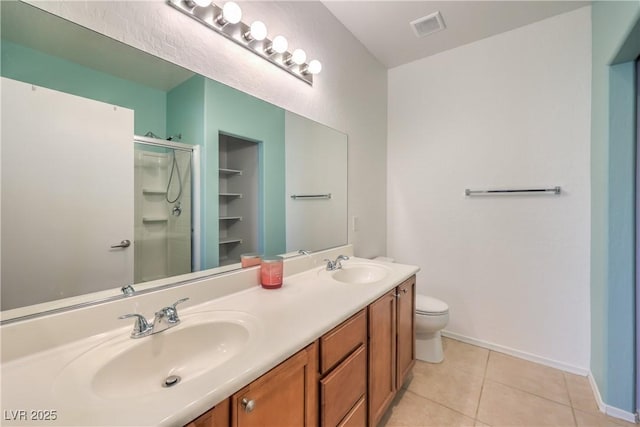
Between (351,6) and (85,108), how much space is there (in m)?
1.73

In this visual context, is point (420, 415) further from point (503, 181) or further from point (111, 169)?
point (111, 169)

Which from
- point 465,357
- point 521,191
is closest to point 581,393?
point 465,357

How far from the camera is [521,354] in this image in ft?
6.64

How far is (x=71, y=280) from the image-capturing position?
82 centimetres

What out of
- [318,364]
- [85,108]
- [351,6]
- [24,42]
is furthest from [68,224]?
[351,6]

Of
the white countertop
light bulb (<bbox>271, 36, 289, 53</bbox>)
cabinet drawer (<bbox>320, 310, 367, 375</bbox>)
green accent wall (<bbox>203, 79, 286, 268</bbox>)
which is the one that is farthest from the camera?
light bulb (<bbox>271, 36, 289, 53</bbox>)

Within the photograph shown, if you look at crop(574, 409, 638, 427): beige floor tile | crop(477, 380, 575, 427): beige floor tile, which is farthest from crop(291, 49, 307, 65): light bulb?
crop(574, 409, 638, 427): beige floor tile

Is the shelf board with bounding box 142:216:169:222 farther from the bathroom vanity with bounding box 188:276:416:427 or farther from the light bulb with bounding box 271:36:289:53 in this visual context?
the light bulb with bounding box 271:36:289:53

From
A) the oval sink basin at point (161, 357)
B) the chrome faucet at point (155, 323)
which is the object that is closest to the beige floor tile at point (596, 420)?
the oval sink basin at point (161, 357)

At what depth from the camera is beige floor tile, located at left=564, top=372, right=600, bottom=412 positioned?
154 cm

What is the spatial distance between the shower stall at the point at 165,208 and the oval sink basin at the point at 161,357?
26cm

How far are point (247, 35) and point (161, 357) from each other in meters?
1.38

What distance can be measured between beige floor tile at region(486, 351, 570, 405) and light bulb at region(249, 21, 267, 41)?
2503 mm

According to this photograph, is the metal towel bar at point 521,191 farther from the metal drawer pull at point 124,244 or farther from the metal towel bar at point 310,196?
the metal drawer pull at point 124,244
